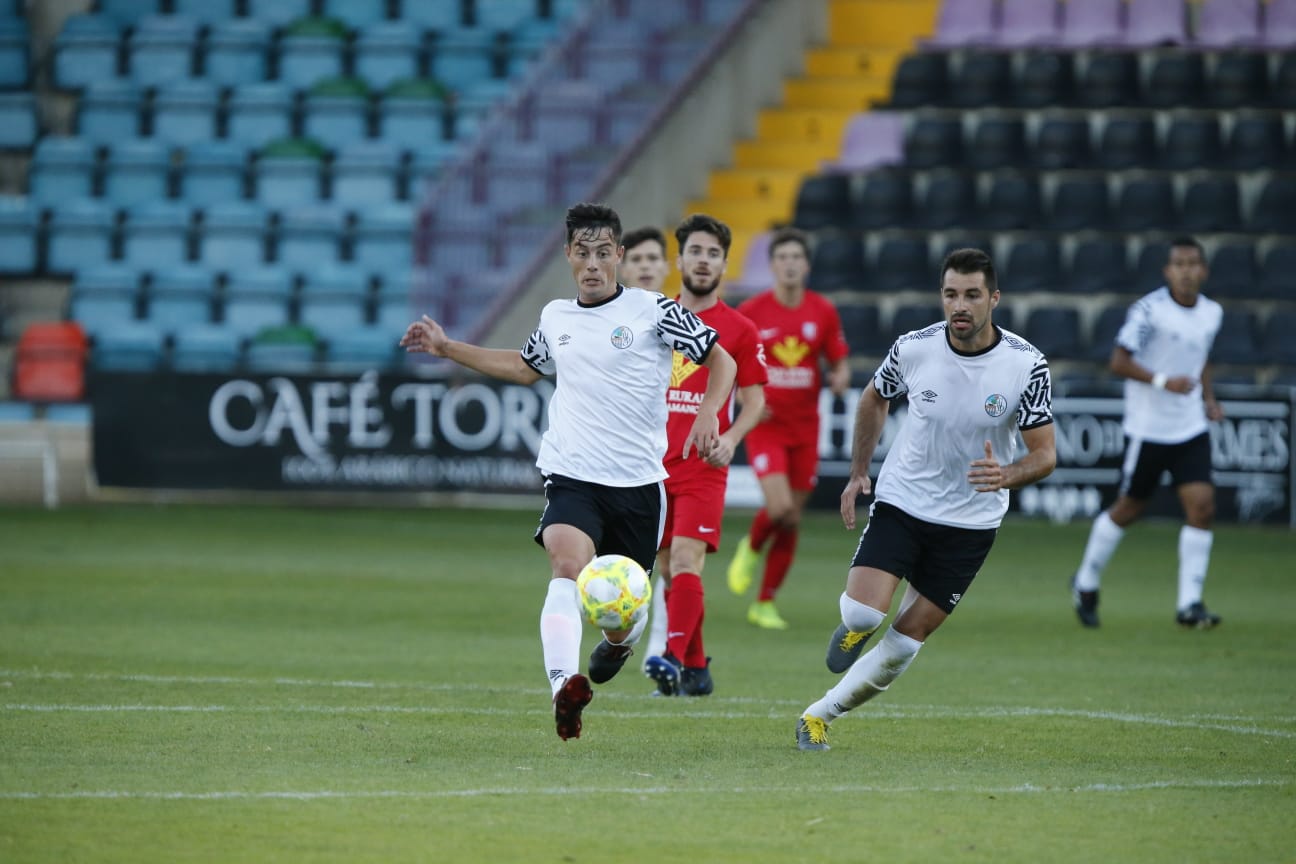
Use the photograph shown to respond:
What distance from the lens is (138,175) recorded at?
26859 mm

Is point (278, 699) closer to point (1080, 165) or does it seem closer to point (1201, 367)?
point (1201, 367)

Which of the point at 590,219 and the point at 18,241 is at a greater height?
the point at 18,241

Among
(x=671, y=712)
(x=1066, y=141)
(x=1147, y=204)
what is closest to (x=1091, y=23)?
(x=1066, y=141)

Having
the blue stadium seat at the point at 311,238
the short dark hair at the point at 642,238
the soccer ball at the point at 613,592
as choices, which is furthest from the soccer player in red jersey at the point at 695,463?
the blue stadium seat at the point at 311,238

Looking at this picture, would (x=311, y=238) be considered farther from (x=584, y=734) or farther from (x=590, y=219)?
(x=584, y=734)

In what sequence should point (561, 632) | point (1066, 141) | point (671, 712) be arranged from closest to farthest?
point (561, 632)
point (671, 712)
point (1066, 141)

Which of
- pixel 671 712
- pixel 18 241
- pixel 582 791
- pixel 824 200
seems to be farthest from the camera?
pixel 18 241

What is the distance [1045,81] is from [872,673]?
18.2 m

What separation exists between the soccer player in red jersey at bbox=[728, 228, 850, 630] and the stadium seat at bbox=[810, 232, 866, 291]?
9.62m

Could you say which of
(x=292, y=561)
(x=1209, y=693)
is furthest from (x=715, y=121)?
(x=1209, y=693)

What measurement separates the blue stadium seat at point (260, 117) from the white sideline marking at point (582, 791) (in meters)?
21.0

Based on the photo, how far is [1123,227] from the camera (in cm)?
2348

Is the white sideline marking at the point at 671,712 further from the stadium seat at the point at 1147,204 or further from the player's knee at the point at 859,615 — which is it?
the stadium seat at the point at 1147,204

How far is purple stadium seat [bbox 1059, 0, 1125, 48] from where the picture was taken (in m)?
26.2
